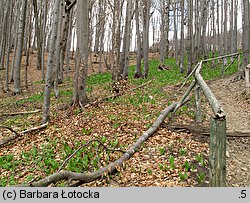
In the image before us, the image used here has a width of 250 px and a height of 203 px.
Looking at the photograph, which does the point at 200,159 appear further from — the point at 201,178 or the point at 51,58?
the point at 51,58

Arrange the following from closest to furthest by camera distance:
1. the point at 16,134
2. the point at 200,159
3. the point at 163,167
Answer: the point at 163,167 → the point at 200,159 → the point at 16,134

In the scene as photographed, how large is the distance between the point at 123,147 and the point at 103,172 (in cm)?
131

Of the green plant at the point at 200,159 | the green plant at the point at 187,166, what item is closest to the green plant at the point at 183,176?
the green plant at the point at 187,166

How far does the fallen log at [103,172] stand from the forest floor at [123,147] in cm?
13

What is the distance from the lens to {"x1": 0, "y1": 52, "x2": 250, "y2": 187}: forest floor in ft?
15.6

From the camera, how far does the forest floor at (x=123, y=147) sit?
4766mm

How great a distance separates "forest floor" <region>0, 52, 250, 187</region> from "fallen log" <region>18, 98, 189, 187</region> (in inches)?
5.1

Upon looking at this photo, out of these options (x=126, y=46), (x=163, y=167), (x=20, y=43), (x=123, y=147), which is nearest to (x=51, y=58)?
(x=123, y=147)

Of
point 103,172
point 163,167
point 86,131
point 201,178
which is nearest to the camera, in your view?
point 201,178

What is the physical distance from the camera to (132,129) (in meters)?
6.89

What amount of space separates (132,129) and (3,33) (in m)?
13.0

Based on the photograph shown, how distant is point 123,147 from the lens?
5898 millimetres

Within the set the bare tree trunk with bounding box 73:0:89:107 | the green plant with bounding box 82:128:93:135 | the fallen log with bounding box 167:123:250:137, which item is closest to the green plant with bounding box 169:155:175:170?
the fallen log with bounding box 167:123:250:137

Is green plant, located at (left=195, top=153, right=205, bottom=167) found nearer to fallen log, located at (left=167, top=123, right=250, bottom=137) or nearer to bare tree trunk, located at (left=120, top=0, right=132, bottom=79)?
fallen log, located at (left=167, top=123, right=250, bottom=137)
